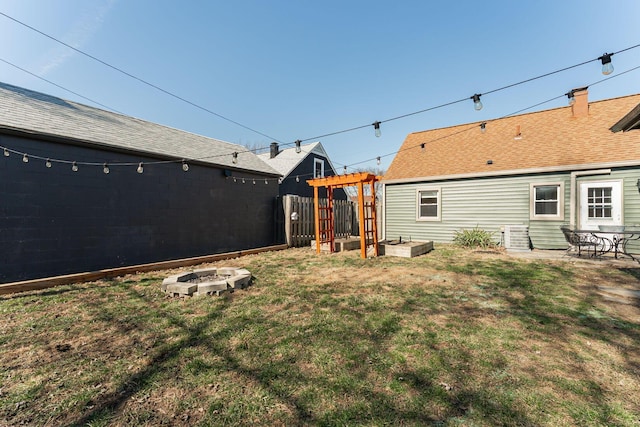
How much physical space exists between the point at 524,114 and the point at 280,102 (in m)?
14.8

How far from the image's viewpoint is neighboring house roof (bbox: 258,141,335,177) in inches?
674

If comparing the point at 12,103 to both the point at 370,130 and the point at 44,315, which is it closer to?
the point at 44,315

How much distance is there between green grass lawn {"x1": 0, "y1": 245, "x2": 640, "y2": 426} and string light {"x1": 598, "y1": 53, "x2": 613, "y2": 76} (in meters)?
3.97

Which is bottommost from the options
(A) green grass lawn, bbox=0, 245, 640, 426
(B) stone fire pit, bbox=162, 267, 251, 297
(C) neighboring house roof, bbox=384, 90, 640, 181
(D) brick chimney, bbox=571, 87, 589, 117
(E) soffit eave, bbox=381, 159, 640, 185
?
(A) green grass lawn, bbox=0, 245, 640, 426

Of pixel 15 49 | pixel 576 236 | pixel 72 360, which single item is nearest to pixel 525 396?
pixel 72 360

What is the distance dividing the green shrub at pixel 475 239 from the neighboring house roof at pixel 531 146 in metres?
2.28

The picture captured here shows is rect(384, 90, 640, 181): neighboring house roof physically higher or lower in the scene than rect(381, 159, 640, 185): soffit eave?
higher

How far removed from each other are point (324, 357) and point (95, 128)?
883 centimetres

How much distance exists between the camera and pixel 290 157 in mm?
18219

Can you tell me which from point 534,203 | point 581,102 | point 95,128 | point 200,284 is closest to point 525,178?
point 534,203

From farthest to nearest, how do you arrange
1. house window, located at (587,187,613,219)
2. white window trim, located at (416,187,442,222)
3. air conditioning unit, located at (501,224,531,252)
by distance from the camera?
white window trim, located at (416,187,442,222), air conditioning unit, located at (501,224,531,252), house window, located at (587,187,613,219)

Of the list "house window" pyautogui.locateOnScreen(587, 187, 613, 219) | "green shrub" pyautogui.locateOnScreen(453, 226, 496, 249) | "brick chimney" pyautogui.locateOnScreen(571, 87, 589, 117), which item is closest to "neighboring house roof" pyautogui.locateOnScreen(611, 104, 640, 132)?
"house window" pyautogui.locateOnScreen(587, 187, 613, 219)

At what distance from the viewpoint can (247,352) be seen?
2895 mm

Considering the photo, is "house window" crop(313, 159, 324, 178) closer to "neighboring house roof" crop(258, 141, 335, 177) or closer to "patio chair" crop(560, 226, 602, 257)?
"neighboring house roof" crop(258, 141, 335, 177)
